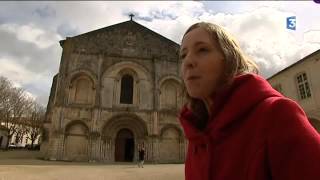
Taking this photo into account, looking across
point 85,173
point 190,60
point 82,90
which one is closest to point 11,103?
point 82,90

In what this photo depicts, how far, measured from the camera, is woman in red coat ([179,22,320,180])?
1015mm

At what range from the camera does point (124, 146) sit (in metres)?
27.4

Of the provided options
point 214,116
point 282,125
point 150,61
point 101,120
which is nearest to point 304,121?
point 282,125

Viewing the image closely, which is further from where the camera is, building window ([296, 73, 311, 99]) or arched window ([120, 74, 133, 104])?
arched window ([120, 74, 133, 104])

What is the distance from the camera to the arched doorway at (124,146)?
88.9ft

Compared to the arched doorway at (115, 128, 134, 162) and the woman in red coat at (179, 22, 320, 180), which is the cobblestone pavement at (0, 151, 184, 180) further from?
the woman in red coat at (179, 22, 320, 180)

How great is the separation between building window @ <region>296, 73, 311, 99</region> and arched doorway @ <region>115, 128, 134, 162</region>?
1515 cm

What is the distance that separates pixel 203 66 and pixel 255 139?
1.48 ft

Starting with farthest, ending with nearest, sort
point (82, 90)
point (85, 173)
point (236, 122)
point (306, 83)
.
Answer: point (82, 90), point (306, 83), point (85, 173), point (236, 122)

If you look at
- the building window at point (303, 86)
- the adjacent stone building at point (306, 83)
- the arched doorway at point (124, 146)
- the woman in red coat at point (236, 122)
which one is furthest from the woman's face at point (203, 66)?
the arched doorway at point (124, 146)

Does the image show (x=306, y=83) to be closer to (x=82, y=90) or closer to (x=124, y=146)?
(x=124, y=146)

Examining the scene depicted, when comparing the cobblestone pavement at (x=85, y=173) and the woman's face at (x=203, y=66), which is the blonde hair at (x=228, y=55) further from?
the cobblestone pavement at (x=85, y=173)

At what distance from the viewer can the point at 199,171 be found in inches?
53.4

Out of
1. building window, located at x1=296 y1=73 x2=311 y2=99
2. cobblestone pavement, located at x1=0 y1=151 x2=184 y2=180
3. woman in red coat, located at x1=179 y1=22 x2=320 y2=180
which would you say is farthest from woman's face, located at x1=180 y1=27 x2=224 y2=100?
building window, located at x1=296 y1=73 x2=311 y2=99
